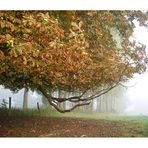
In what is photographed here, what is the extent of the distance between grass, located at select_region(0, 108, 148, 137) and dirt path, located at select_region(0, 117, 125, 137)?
4 cm

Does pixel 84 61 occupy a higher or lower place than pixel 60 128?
higher

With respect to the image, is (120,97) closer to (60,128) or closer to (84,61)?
(84,61)

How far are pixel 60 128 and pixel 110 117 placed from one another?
19.0 inches

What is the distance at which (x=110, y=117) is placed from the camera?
3609 mm

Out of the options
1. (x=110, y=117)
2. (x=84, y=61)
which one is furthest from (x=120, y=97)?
(x=84, y=61)

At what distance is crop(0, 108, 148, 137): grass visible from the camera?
11.6 ft

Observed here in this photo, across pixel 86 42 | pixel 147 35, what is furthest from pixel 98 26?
pixel 147 35

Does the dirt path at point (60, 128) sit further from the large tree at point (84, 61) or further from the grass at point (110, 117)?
the large tree at point (84, 61)

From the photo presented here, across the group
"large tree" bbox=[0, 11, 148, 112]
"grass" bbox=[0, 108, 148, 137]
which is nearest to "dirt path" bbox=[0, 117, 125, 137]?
"grass" bbox=[0, 108, 148, 137]

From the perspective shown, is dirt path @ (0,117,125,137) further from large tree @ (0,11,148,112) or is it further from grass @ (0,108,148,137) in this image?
large tree @ (0,11,148,112)

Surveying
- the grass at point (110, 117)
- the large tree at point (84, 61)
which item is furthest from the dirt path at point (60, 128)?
the large tree at point (84, 61)

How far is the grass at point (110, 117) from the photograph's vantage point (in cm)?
355
